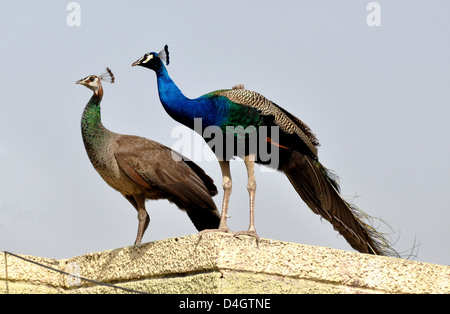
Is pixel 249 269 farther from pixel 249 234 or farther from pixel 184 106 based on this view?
pixel 184 106

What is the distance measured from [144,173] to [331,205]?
5.82 feet

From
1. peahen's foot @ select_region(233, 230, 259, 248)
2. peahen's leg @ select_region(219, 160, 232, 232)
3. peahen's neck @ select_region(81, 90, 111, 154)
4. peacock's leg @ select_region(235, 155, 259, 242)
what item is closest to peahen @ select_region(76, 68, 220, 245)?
peahen's neck @ select_region(81, 90, 111, 154)

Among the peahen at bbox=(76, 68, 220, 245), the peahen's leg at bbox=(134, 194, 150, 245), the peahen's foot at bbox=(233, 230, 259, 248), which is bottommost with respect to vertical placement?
the peahen's foot at bbox=(233, 230, 259, 248)

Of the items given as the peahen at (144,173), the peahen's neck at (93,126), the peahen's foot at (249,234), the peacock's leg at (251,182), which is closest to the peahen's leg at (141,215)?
the peahen at (144,173)

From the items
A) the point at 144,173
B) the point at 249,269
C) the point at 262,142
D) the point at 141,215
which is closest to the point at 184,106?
the point at 262,142

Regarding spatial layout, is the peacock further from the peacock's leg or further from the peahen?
the peahen

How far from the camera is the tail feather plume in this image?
6.18 m

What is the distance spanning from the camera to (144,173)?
6516mm

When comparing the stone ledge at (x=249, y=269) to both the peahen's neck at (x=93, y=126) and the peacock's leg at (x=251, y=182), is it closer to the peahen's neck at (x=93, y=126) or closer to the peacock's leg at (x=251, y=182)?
the peacock's leg at (x=251, y=182)

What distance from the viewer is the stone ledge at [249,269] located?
4.68 m

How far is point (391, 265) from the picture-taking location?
5.23m
